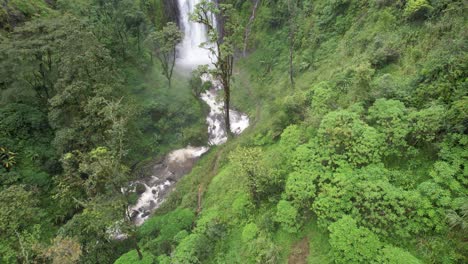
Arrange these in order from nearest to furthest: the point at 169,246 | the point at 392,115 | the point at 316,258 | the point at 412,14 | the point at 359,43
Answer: the point at 316,258
the point at 392,115
the point at 169,246
the point at 412,14
the point at 359,43

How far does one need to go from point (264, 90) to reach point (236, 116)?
427cm

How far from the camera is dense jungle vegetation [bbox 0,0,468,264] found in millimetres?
7805

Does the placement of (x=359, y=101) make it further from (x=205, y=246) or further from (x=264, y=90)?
(x=264, y=90)

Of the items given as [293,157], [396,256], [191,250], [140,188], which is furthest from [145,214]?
[396,256]

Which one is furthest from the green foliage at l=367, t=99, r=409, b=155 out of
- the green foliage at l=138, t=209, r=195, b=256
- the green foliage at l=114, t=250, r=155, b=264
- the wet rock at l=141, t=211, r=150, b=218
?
the wet rock at l=141, t=211, r=150, b=218

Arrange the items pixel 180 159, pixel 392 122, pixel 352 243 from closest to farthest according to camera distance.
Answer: pixel 352 243
pixel 392 122
pixel 180 159

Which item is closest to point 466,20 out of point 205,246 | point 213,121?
point 205,246

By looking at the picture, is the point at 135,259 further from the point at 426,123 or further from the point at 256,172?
the point at 426,123

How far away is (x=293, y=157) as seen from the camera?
418 inches

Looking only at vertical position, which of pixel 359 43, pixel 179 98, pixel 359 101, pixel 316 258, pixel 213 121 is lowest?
pixel 213 121

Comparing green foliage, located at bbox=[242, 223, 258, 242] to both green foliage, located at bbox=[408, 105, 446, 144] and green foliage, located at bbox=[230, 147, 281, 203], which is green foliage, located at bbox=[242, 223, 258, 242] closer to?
green foliage, located at bbox=[230, 147, 281, 203]

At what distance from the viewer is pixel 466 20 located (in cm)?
1138

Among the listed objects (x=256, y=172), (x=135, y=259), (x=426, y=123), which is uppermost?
(x=426, y=123)

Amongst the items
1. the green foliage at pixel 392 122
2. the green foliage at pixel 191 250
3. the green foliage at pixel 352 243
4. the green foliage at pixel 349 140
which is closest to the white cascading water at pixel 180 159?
the green foliage at pixel 191 250
